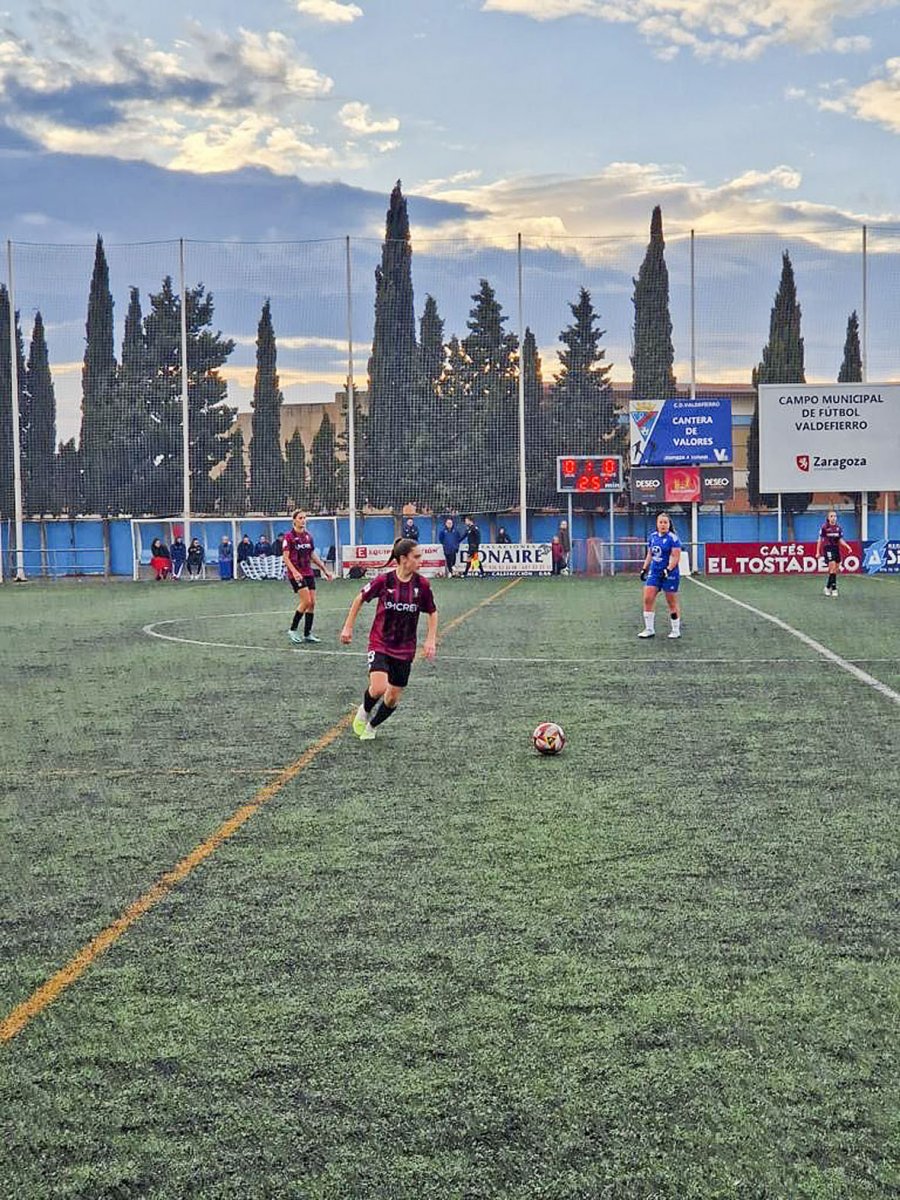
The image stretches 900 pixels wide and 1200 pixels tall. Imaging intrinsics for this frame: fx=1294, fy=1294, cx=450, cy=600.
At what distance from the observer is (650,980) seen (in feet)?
16.4

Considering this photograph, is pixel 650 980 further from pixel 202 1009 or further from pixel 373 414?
pixel 373 414

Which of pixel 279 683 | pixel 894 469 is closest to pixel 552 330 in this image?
pixel 894 469

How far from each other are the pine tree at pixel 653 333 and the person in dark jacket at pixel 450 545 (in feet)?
36.7

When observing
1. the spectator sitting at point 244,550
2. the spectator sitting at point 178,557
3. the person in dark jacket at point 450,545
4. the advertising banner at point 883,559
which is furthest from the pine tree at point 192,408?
the advertising banner at point 883,559

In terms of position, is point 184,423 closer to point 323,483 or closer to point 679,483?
point 323,483

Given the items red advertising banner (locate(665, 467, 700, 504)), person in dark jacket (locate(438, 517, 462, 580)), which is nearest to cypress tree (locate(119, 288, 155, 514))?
person in dark jacket (locate(438, 517, 462, 580))

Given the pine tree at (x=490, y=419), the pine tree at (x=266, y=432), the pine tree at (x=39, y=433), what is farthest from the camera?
the pine tree at (x=39, y=433)

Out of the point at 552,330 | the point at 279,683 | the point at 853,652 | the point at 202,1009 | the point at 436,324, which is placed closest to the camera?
the point at 202,1009

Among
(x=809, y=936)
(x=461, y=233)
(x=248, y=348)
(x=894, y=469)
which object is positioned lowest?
(x=809, y=936)

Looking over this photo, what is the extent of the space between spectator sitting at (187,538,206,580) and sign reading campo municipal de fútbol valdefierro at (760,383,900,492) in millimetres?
20490

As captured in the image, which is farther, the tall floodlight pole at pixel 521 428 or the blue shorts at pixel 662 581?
the tall floodlight pole at pixel 521 428

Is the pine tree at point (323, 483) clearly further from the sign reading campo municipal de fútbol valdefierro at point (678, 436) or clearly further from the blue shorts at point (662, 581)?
the blue shorts at point (662, 581)

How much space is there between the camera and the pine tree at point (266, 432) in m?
50.1

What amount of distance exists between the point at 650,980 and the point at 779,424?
133ft
